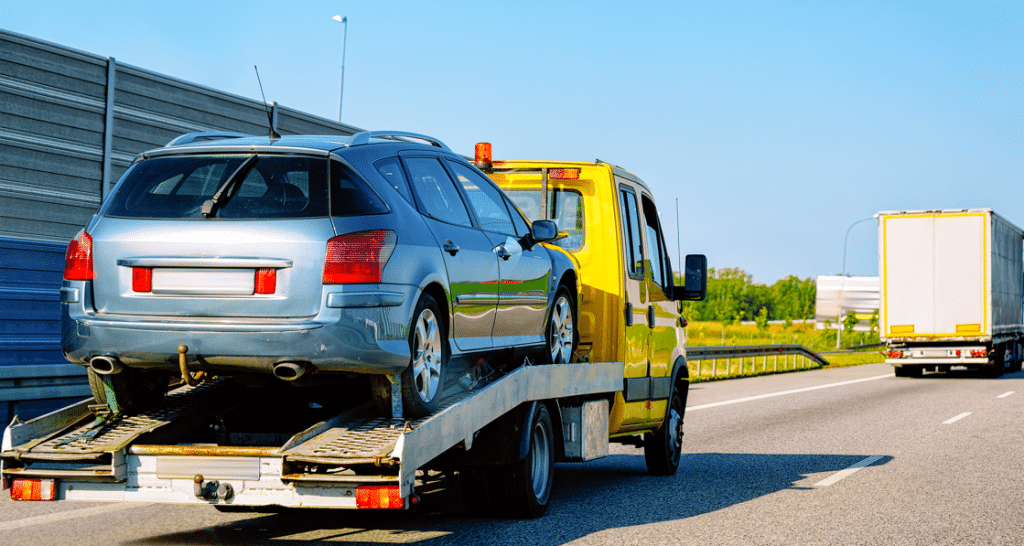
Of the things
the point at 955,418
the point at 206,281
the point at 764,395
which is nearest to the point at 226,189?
the point at 206,281

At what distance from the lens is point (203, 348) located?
535cm

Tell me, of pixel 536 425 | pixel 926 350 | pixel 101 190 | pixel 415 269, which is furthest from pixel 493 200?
pixel 926 350

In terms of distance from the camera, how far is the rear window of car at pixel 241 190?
5.53m

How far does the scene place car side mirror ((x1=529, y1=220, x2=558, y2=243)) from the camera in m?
7.72

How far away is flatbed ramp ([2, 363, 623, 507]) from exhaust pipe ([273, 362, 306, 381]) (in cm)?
Answer: 30

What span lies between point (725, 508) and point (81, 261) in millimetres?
4600

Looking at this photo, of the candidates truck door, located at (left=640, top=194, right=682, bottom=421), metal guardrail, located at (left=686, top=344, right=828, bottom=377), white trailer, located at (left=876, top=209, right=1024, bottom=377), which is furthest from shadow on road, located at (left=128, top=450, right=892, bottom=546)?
white trailer, located at (left=876, top=209, right=1024, bottom=377)

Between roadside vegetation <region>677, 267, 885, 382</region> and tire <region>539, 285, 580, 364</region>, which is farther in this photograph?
roadside vegetation <region>677, 267, 885, 382</region>

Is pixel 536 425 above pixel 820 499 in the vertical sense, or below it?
above

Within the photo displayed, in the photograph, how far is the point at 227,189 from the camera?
5562 mm

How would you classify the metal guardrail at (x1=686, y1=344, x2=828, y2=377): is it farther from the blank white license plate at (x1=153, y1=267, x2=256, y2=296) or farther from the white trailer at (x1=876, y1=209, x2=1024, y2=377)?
the blank white license plate at (x1=153, y1=267, x2=256, y2=296)

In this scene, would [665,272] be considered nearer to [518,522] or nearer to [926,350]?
[518,522]

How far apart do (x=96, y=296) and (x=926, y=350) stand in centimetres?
2638

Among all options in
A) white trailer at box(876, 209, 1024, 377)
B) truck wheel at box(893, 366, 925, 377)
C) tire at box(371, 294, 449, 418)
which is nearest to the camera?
tire at box(371, 294, 449, 418)
